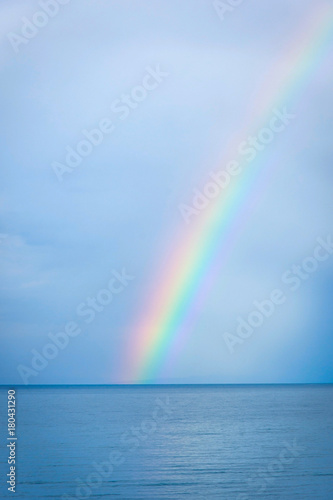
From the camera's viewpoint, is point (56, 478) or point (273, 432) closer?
A: point (56, 478)

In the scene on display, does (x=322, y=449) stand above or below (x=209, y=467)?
above

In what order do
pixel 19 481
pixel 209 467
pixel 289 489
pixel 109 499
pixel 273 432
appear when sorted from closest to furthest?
pixel 109 499
pixel 289 489
pixel 19 481
pixel 209 467
pixel 273 432

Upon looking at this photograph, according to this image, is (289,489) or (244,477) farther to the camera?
(244,477)

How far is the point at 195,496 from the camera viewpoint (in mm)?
28250

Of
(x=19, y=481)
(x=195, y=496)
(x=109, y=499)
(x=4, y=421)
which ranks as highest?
(x=195, y=496)

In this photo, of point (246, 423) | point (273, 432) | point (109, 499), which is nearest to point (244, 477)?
point (109, 499)

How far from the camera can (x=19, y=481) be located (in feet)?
106

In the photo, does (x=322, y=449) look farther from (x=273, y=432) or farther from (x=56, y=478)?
(x=56, y=478)

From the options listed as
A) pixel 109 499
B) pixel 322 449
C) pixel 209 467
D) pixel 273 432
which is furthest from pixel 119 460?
pixel 273 432

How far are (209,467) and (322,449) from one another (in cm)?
1214

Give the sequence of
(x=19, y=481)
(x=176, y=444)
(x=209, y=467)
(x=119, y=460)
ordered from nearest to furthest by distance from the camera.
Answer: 1. (x=19, y=481)
2. (x=209, y=467)
3. (x=119, y=460)
4. (x=176, y=444)

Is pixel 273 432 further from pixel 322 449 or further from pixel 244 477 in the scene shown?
pixel 244 477

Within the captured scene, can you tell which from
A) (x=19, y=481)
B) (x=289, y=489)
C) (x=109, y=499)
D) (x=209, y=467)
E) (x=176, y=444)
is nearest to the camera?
(x=109, y=499)

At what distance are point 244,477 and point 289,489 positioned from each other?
4.08 metres
